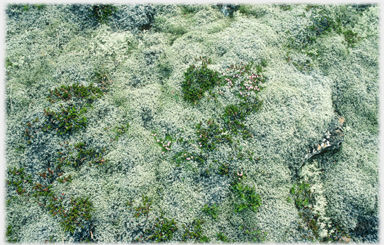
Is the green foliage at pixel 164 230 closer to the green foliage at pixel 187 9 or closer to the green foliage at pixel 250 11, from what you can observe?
the green foliage at pixel 187 9

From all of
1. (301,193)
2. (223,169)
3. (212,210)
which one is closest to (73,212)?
(212,210)

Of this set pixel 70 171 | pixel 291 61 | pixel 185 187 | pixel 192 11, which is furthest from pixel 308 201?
pixel 192 11

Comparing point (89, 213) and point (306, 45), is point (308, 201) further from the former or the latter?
point (89, 213)

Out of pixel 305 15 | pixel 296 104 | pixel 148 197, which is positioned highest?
pixel 305 15

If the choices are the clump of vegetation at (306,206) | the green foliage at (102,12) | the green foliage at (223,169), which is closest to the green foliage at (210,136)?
the green foliage at (223,169)

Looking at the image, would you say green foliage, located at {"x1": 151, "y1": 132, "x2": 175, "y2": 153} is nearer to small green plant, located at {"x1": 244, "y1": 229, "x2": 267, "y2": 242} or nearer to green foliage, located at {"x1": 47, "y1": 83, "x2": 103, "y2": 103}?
green foliage, located at {"x1": 47, "y1": 83, "x2": 103, "y2": 103}

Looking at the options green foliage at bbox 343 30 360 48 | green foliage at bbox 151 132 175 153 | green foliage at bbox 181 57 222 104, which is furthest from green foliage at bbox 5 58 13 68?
green foliage at bbox 343 30 360 48
